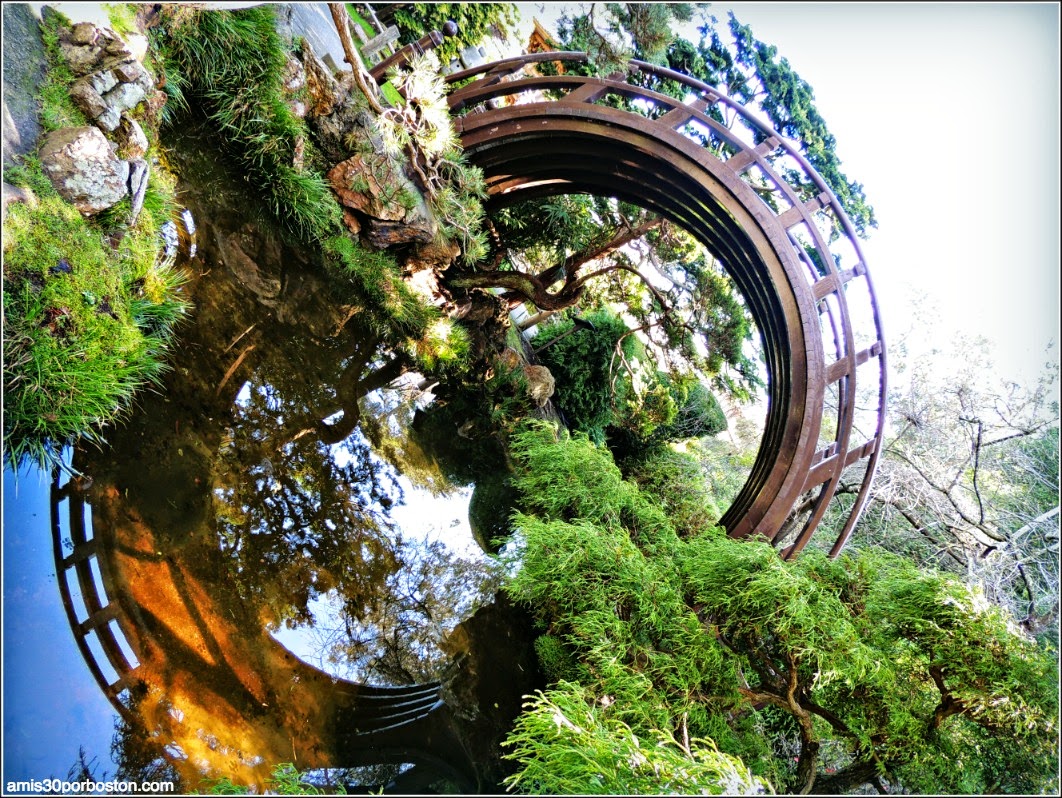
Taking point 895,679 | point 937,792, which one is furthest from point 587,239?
point 937,792

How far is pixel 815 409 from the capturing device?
4.55 metres

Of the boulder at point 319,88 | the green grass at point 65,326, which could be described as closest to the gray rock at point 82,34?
the green grass at point 65,326

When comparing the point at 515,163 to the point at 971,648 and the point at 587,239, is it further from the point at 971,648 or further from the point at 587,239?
the point at 971,648

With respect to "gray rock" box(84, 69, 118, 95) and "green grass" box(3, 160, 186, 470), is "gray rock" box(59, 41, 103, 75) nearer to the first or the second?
"gray rock" box(84, 69, 118, 95)

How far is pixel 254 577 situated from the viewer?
10.7ft

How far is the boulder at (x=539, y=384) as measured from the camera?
653 cm

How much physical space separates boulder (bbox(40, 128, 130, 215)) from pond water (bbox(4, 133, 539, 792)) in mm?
826

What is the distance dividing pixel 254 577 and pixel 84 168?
2.46 metres

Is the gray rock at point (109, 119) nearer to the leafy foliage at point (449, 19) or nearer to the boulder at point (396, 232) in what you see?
the boulder at point (396, 232)

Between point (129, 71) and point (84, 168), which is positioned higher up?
point (129, 71)

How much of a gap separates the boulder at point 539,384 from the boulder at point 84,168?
4.12 metres

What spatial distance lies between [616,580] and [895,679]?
1630mm

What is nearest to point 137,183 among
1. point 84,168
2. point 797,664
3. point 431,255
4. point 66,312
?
point 84,168

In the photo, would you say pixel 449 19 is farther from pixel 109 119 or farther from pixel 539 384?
pixel 109 119
